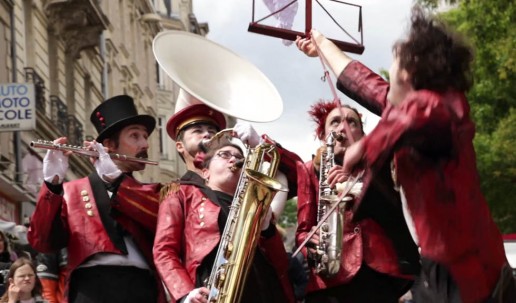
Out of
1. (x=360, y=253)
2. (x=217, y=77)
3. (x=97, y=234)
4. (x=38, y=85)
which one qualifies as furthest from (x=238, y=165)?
(x=38, y=85)

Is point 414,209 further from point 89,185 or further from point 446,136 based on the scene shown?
point 89,185

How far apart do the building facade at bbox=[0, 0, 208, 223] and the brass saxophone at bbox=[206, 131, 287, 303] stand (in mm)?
17605

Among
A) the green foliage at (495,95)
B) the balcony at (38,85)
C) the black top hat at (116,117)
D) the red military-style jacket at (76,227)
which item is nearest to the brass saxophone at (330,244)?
the red military-style jacket at (76,227)

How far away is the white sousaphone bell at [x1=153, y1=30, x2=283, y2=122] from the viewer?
7.27 m

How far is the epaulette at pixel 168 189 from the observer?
685 centimetres

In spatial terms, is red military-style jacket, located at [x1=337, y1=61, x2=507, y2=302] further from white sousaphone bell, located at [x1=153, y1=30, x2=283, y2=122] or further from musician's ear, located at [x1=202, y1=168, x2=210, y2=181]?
white sousaphone bell, located at [x1=153, y1=30, x2=283, y2=122]

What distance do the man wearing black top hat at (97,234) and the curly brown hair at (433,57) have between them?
91.5 inches

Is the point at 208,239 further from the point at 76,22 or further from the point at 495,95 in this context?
the point at 76,22

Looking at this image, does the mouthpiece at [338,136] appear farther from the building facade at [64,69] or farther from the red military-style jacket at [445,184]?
the building facade at [64,69]

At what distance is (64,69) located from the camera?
32.0 meters

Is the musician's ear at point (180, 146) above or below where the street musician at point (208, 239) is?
above

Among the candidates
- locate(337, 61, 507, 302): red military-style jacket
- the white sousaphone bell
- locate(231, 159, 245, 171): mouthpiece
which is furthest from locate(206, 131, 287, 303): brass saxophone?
locate(337, 61, 507, 302): red military-style jacket

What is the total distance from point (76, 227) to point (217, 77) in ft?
4.11

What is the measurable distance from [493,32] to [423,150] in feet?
61.1
